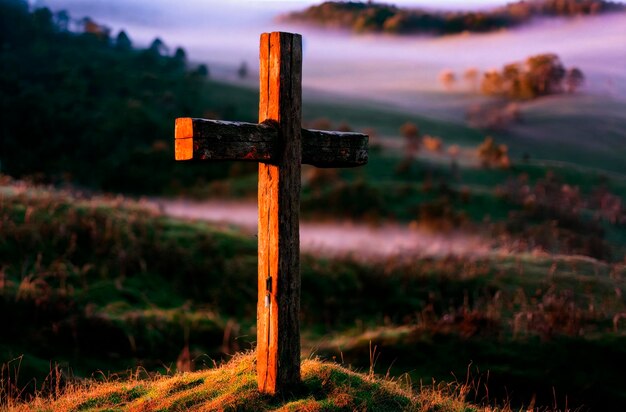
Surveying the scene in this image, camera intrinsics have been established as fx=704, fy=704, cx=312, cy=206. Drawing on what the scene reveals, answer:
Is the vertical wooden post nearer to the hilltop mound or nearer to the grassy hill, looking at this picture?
the hilltop mound

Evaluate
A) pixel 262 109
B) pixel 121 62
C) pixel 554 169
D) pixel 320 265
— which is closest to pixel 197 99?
pixel 121 62

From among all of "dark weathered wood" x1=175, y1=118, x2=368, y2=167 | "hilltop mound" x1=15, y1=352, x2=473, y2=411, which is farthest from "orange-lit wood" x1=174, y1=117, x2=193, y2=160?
"hilltop mound" x1=15, y1=352, x2=473, y2=411

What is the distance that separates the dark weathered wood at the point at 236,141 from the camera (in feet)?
20.8

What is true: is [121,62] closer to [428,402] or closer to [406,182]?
[406,182]

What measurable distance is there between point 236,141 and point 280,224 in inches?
35.6

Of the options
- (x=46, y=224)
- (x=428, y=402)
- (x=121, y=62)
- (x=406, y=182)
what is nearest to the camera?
(x=428, y=402)

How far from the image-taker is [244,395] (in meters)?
6.89

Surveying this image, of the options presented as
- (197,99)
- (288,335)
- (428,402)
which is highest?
(197,99)

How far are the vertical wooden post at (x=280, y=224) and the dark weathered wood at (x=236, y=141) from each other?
167 millimetres

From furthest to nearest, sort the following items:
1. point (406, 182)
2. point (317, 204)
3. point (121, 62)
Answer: point (121, 62) → point (406, 182) → point (317, 204)

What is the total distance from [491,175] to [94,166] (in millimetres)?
21691

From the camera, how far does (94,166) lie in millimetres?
38938

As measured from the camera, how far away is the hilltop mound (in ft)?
22.3

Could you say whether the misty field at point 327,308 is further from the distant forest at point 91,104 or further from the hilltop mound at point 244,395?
the distant forest at point 91,104
